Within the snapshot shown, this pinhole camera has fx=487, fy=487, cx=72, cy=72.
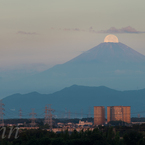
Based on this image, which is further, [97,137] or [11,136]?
[11,136]

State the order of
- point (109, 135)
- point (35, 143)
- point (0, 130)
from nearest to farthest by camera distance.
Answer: point (35, 143) < point (109, 135) < point (0, 130)

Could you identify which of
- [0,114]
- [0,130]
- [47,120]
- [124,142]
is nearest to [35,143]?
[124,142]

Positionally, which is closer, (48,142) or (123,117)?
(48,142)

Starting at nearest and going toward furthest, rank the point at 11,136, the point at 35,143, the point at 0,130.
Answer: the point at 35,143 → the point at 11,136 → the point at 0,130

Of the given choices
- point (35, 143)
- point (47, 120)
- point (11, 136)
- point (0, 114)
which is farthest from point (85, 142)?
point (47, 120)

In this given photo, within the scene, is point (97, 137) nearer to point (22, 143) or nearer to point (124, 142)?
point (124, 142)

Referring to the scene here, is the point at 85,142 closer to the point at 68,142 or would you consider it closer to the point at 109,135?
the point at 68,142

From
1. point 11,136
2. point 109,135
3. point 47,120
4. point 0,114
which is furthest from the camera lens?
point 47,120

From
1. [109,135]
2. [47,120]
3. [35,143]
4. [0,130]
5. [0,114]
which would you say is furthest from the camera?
[47,120]
